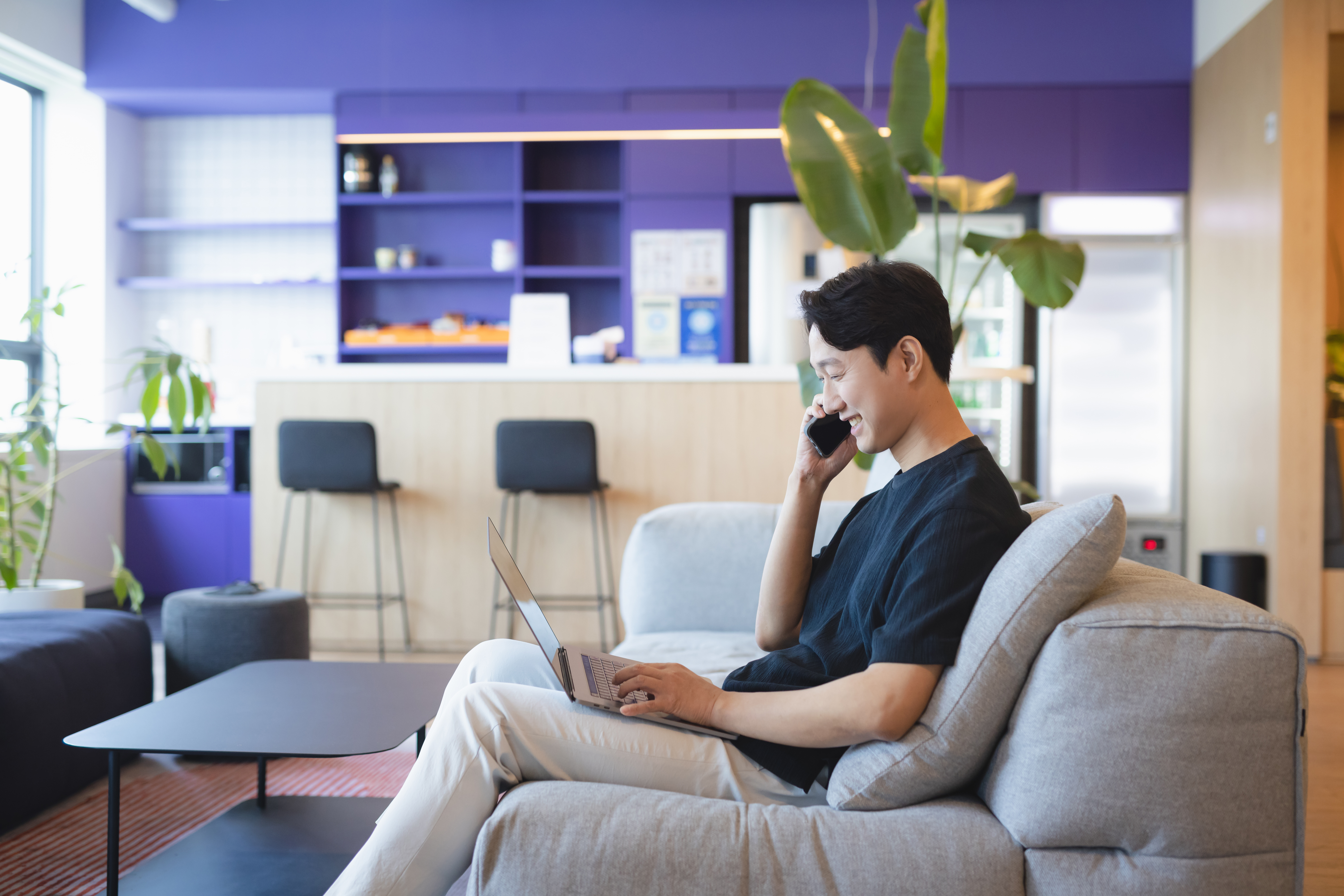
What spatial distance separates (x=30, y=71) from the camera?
17.2ft

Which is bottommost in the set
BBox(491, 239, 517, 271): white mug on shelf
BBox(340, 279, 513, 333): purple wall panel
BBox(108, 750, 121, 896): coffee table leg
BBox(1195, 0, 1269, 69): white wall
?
BBox(108, 750, 121, 896): coffee table leg

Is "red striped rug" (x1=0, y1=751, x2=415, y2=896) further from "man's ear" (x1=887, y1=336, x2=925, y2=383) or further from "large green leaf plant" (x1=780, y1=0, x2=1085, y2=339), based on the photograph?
"large green leaf plant" (x1=780, y1=0, x2=1085, y2=339)

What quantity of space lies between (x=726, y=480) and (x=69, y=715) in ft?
7.40

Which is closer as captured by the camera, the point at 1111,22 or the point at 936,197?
the point at 936,197

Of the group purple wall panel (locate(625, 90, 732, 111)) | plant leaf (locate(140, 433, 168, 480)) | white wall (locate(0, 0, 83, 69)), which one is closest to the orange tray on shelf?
purple wall panel (locate(625, 90, 732, 111))

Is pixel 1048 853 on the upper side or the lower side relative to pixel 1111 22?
lower

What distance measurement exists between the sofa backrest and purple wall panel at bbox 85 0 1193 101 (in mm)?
3521

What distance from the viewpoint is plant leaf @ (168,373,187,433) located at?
3.08 metres

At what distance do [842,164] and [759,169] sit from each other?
7.67ft

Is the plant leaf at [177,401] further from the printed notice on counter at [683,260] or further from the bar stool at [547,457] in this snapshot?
the printed notice on counter at [683,260]

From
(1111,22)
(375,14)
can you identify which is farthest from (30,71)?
(1111,22)

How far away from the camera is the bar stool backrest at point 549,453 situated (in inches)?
137

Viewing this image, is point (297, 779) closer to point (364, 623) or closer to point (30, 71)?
point (364, 623)

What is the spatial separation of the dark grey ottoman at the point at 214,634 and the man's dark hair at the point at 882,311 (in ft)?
6.63
